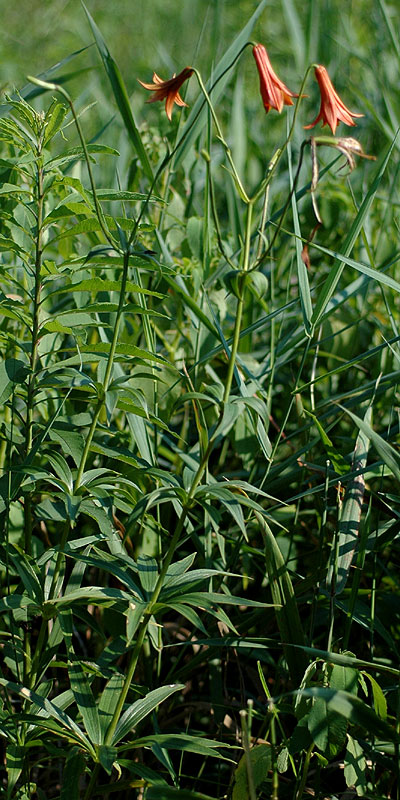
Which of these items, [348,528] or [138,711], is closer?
[138,711]

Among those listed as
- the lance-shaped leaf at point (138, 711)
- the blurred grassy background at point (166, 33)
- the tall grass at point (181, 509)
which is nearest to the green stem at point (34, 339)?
the tall grass at point (181, 509)

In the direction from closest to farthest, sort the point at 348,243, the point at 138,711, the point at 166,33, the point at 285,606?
the point at 138,711
the point at 285,606
the point at 348,243
the point at 166,33

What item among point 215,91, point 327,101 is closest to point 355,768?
point 327,101

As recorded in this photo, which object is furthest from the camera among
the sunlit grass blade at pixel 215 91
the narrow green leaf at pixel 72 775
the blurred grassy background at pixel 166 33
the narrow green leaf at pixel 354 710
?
the blurred grassy background at pixel 166 33

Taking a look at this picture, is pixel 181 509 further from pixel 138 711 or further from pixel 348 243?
pixel 348 243

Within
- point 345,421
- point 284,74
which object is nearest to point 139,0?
point 284,74

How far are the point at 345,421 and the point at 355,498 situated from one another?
401 millimetres

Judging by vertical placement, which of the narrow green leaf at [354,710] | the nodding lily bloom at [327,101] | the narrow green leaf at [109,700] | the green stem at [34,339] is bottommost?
the narrow green leaf at [109,700]

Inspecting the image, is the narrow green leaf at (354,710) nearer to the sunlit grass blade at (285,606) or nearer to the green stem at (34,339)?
the sunlit grass blade at (285,606)

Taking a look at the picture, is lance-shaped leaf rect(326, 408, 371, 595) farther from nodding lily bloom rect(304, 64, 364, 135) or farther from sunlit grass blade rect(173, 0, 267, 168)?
sunlit grass blade rect(173, 0, 267, 168)

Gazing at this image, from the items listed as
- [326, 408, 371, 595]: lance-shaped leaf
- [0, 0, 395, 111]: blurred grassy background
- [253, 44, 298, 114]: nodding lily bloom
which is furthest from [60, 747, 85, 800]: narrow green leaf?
[0, 0, 395, 111]: blurred grassy background

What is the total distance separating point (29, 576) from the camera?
0.80 metres

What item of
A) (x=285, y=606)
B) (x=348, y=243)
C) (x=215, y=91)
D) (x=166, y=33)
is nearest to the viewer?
(x=285, y=606)

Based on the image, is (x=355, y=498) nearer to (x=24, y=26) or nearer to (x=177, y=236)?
(x=177, y=236)
